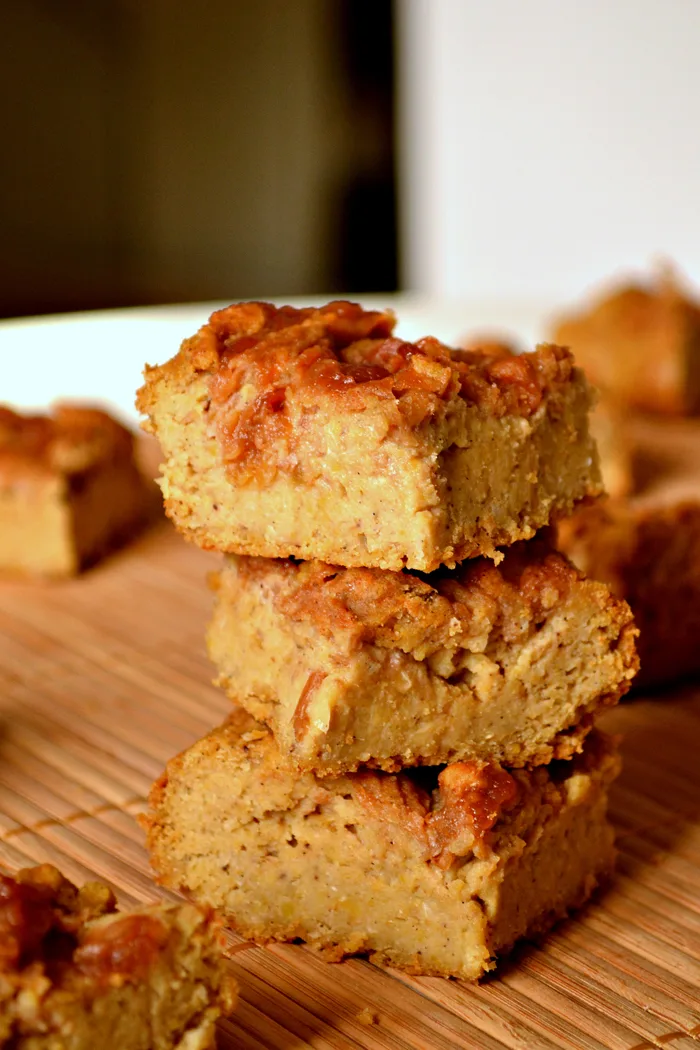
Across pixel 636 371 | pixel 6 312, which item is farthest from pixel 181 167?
pixel 636 371

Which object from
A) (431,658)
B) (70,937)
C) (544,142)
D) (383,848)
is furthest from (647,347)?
(70,937)

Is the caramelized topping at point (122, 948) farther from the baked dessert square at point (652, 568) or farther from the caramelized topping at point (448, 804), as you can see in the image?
the baked dessert square at point (652, 568)

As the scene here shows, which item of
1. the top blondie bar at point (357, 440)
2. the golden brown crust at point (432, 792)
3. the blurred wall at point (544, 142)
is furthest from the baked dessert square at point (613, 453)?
the blurred wall at point (544, 142)

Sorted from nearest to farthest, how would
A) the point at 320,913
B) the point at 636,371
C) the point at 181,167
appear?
the point at 320,913 < the point at 636,371 < the point at 181,167

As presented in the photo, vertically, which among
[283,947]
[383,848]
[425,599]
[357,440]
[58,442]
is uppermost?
[357,440]

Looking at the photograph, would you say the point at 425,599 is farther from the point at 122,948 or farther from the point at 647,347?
the point at 647,347

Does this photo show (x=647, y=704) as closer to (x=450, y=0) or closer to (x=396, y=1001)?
(x=396, y=1001)

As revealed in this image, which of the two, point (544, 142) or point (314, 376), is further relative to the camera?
point (544, 142)

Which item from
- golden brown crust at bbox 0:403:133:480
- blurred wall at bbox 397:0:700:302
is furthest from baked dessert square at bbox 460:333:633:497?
blurred wall at bbox 397:0:700:302
